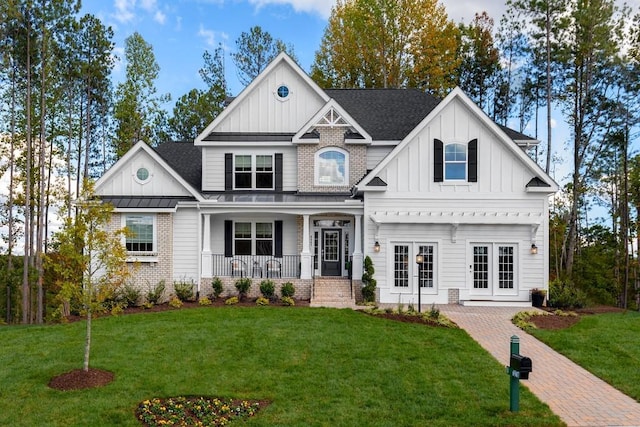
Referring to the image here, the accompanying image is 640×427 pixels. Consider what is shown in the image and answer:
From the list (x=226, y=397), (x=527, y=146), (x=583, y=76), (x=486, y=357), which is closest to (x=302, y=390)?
(x=226, y=397)

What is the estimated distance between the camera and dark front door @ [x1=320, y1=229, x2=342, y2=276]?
59.8ft

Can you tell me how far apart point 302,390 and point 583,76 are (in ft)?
78.5

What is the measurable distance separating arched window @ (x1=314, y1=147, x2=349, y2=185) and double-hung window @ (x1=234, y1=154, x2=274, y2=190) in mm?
2069

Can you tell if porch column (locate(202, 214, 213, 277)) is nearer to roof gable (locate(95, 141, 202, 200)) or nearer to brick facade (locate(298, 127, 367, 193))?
roof gable (locate(95, 141, 202, 200))

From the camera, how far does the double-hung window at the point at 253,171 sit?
62.1 ft

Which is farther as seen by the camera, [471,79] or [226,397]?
[471,79]

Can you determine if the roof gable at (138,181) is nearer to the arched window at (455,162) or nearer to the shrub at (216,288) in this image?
the shrub at (216,288)

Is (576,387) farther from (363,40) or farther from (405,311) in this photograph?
(363,40)

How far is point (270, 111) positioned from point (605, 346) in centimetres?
1445

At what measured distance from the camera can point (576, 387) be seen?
799 cm

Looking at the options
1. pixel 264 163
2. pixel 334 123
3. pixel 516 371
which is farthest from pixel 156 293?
pixel 516 371

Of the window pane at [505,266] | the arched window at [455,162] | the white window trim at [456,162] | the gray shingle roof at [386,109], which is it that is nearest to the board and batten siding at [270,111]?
the gray shingle roof at [386,109]

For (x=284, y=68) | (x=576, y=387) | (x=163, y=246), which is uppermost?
(x=284, y=68)

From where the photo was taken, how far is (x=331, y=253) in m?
18.3
